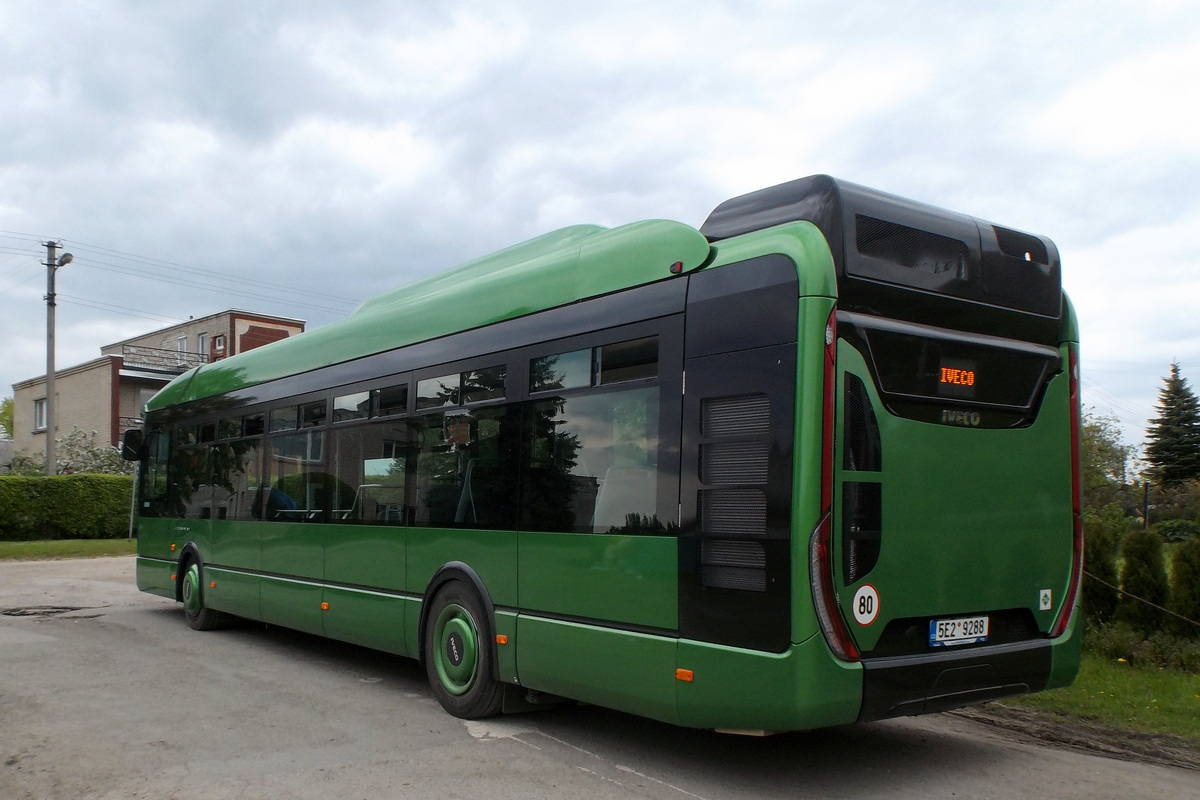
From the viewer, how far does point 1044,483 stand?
604 cm

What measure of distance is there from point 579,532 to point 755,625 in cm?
151

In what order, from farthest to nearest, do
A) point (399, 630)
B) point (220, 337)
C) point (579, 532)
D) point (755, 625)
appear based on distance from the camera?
1. point (220, 337)
2. point (399, 630)
3. point (579, 532)
4. point (755, 625)

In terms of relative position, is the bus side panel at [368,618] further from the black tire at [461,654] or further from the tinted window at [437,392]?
the tinted window at [437,392]

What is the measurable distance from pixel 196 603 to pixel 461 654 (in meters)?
6.24

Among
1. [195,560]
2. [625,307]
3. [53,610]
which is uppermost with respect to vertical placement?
[625,307]

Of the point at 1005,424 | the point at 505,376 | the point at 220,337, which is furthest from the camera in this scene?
the point at 220,337

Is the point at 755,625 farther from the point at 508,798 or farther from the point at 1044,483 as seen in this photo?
the point at 1044,483

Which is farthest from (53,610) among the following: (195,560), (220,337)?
(220,337)

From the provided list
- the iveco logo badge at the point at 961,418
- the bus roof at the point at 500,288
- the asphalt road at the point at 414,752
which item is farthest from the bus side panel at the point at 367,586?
the iveco logo badge at the point at 961,418

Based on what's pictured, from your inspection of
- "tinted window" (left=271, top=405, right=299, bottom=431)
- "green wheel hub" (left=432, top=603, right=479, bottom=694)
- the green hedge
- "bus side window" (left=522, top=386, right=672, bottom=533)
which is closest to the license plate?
"bus side window" (left=522, top=386, right=672, bottom=533)

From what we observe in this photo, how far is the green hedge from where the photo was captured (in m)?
31.0

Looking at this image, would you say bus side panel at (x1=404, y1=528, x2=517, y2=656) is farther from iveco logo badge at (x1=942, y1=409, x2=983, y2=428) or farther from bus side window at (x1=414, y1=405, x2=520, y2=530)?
iveco logo badge at (x1=942, y1=409, x2=983, y2=428)

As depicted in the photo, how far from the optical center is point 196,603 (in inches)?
487

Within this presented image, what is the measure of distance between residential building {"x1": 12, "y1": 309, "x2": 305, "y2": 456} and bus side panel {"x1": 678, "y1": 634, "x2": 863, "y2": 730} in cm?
4299
